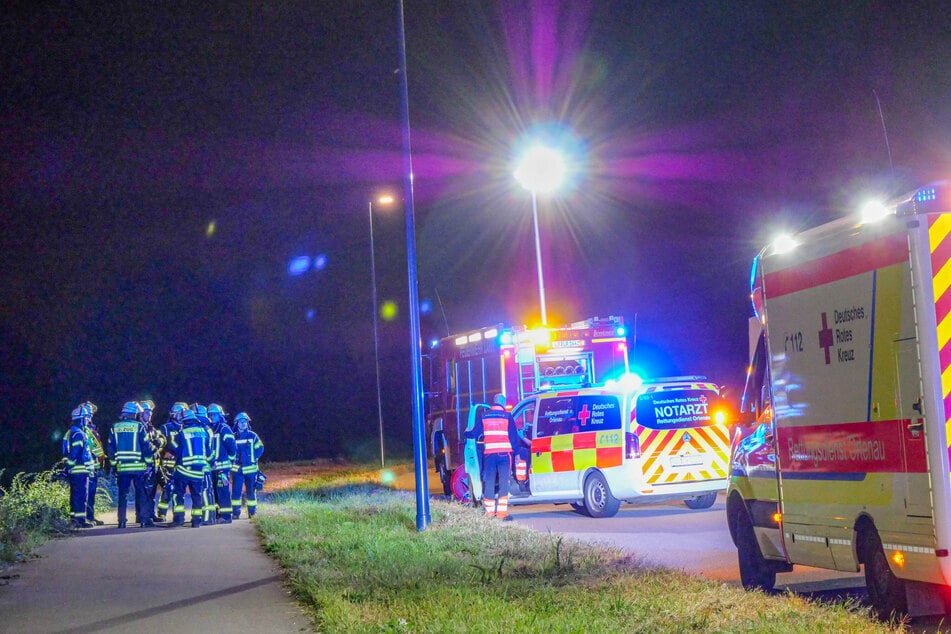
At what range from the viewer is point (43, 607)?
8984 millimetres

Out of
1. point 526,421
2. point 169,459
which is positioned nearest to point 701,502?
point 526,421

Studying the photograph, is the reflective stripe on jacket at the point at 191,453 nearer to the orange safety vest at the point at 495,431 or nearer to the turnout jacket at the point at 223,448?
the turnout jacket at the point at 223,448

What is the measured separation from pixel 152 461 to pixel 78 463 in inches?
41.6

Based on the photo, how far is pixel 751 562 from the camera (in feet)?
29.4

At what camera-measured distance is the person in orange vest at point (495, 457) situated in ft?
50.5

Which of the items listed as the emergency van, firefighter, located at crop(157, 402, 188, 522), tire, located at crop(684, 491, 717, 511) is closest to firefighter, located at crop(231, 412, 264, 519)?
firefighter, located at crop(157, 402, 188, 522)

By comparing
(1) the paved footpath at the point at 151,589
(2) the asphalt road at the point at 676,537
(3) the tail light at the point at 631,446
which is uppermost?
(3) the tail light at the point at 631,446

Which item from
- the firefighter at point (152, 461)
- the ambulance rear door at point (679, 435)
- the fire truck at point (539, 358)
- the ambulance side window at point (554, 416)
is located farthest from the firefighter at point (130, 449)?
the ambulance rear door at point (679, 435)

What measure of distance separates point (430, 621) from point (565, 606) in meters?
1.03

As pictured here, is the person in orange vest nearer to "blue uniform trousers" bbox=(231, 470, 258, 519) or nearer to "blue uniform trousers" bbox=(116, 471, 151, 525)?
"blue uniform trousers" bbox=(231, 470, 258, 519)

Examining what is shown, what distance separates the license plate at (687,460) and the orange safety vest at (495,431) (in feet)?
7.73

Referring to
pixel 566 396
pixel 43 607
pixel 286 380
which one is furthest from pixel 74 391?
pixel 43 607

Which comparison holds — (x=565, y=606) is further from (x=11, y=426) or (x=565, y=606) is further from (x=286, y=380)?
(x=286, y=380)

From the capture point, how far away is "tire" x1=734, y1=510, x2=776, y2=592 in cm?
884
